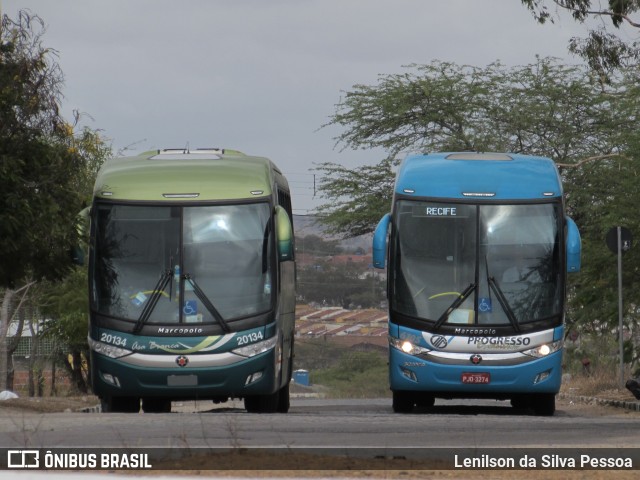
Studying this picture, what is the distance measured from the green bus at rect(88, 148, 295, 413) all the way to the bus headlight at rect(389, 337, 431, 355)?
176 centimetres

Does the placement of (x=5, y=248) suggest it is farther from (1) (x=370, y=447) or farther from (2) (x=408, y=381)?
(1) (x=370, y=447)

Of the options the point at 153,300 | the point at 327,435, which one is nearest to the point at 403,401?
the point at 153,300

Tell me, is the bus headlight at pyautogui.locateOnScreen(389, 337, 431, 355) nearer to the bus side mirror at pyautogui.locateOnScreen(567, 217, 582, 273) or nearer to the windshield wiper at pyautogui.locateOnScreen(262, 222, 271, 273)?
the windshield wiper at pyautogui.locateOnScreen(262, 222, 271, 273)

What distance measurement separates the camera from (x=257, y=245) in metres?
19.4

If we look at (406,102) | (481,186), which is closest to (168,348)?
(481,186)

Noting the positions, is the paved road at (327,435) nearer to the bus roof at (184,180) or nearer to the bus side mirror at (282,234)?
the bus side mirror at (282,234)

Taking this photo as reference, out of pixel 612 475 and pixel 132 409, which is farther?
pixel 132 409

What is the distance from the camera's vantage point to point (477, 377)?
20.0 m

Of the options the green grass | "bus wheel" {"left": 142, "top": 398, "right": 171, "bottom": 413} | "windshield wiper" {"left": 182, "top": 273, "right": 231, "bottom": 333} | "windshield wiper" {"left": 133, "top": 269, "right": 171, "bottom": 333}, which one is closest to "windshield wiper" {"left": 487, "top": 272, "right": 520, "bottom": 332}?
"windshield wiper" {"left": 182, "top": 273, "right": 231, "bottom": 333}

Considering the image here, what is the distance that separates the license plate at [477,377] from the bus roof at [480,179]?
2.61 metres

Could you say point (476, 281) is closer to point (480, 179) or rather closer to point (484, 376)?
point (484, 376)

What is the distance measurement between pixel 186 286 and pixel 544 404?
608 cm

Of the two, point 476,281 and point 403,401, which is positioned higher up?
point 476,281

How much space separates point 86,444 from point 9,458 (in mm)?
1784
